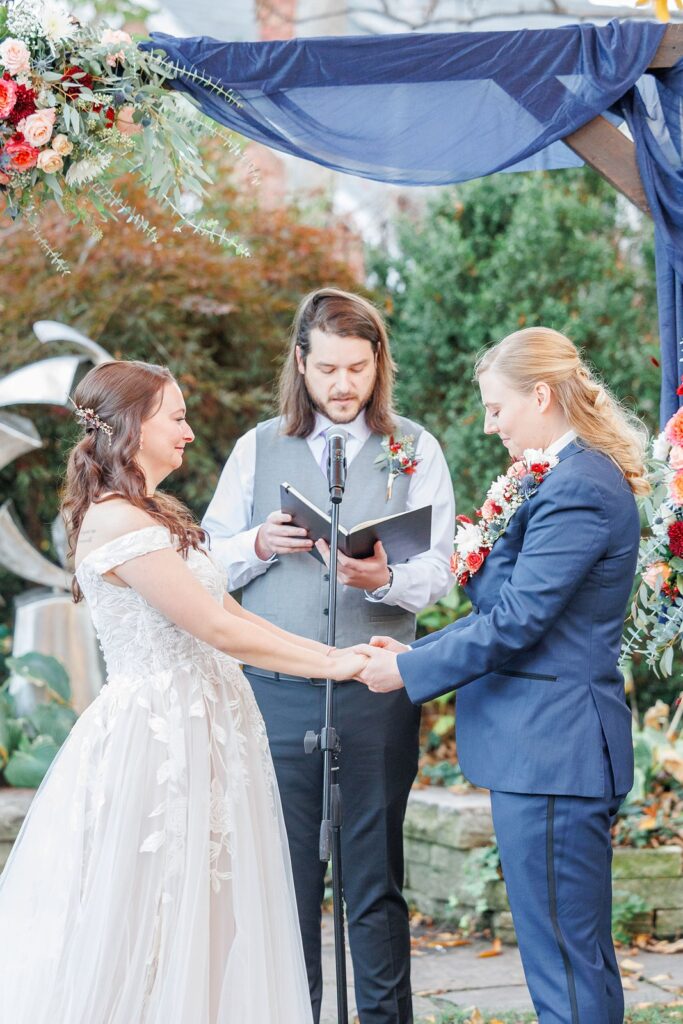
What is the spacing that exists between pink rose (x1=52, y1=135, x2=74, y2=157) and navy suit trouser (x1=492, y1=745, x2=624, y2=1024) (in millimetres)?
2027

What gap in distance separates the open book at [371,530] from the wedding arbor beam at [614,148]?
105 cm

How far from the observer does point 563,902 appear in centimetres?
269

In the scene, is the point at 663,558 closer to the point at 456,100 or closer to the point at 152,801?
the point at 456,100

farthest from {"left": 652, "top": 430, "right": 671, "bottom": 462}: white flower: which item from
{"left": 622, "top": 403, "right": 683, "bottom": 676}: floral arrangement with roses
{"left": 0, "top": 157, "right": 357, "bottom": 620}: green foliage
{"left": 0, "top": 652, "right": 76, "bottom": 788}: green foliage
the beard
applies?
{"left": 0, "top": 157, "right": 357, "bottom": 620}: green foliage

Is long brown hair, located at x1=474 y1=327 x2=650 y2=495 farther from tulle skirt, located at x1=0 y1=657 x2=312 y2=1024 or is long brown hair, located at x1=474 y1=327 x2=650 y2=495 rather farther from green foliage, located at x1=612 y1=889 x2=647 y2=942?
green foliage, located at x1=612 y1=889 x2=647 y2=942

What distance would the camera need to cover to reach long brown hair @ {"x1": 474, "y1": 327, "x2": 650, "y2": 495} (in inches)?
112

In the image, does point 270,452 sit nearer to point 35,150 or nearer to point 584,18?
point 35,150

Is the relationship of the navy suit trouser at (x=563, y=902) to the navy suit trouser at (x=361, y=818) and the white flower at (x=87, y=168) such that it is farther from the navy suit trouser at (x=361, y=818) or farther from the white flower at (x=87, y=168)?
the white flower at (x=87, y=168)

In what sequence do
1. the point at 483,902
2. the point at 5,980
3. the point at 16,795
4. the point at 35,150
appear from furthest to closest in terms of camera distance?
the point at 16,795, the point at 483,902, the point at 35,150, the point at 5,980

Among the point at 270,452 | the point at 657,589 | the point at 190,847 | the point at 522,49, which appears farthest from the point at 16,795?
the point at 522,49

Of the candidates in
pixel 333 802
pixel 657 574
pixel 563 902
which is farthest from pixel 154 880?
pixel 657 574

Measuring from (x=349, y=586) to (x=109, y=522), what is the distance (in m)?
0.82

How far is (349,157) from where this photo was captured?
3.32 meters

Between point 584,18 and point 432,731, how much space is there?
5.30m
